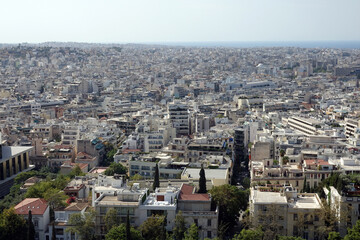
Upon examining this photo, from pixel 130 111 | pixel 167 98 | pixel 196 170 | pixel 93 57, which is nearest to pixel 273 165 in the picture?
pixel 196 170

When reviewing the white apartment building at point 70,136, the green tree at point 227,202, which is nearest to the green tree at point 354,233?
A: the green tree at point 227,202

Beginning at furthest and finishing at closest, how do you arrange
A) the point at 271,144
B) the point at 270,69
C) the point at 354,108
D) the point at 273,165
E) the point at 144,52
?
the point at 144,52
the point at 270,69
the point at 354,108
the point at 271,144
the point at 273,165

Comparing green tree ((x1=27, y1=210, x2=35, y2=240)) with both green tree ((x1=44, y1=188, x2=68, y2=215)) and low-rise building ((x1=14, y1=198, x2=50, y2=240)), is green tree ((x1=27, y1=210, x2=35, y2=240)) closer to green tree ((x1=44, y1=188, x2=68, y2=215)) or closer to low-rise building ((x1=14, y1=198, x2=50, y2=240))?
low-rise building ((x1=14, y1=198, x2=50, y2=240))

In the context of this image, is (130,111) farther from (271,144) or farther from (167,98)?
(271,144)

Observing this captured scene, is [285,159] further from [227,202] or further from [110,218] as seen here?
[110,218]

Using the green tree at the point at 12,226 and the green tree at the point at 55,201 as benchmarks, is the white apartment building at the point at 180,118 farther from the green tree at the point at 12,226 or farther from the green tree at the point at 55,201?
the green tree at the point at 12,226
